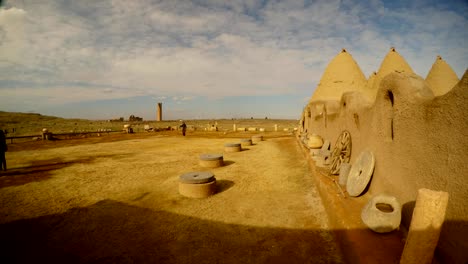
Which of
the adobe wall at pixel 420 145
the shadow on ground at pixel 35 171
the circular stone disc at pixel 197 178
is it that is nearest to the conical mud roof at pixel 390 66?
the adobe wall at pixel 420 145

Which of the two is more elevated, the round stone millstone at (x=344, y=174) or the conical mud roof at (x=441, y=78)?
the conical mud roof at (x=441, y=78)

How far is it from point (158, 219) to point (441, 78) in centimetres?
1993

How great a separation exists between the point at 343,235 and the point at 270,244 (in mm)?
1411

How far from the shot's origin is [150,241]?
16.8 feet

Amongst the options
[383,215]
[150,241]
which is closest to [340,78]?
[383,215]

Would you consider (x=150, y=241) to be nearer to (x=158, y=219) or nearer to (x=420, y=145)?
(x=158, y=219)

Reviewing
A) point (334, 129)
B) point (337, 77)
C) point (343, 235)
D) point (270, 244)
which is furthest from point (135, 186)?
point (337, 77)

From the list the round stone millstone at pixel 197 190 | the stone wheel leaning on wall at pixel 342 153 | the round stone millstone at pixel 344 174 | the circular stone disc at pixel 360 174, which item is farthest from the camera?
the stone wheel leaning on wall at pixel 342 153

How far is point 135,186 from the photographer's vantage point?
8836mm

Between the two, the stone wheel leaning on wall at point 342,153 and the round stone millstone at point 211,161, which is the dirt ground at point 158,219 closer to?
the round stone millstone at point 211,161

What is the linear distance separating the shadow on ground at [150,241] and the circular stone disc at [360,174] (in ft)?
4.86

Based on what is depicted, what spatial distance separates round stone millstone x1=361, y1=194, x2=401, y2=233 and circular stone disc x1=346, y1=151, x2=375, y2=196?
48.2 inches

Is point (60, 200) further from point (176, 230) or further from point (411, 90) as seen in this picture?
point (411, 90)

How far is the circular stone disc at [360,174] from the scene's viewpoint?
5.84m
